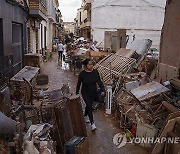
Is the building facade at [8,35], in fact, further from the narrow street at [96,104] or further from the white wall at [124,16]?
the white wall at [124,16]

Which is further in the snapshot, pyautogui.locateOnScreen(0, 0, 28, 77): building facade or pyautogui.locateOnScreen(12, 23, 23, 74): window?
pyautogui.locateOnScreen(12, 23, 23, 74): window

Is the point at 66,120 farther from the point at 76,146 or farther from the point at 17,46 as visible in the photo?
the point at 17,46

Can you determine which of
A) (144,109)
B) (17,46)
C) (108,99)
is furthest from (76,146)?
(17,46)

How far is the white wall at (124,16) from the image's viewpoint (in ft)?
95.0

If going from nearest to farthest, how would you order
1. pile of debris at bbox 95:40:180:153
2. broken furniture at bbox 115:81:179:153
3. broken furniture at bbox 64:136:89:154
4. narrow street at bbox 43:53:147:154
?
1. broken furniture at bbox 64:136:89:154
2. pile of debris at bbox 95:40:180:153
3. narrow street at bbox 43:53:147:154
4. broken furniture at bbox 115:81:179:153

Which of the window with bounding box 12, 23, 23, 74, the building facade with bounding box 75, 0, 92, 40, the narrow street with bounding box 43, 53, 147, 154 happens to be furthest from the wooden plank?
the building facade with bounding box 75, 0, 92, 40

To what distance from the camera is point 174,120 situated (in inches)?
187

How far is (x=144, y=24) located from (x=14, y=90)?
79.5ft

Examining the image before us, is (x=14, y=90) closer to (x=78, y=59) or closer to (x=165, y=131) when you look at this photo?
(x=165, y=131)

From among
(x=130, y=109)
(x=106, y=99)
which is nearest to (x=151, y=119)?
(x=130, y=109)

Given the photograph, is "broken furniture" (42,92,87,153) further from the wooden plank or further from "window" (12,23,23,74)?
"window" (12,23,23,74)

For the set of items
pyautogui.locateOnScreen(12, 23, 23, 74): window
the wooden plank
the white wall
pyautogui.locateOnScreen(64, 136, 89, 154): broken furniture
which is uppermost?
the white wall

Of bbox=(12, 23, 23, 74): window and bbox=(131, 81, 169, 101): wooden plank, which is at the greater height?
bbox=(12, 23, 23, 74): window

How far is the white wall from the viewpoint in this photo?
95.0 feet
